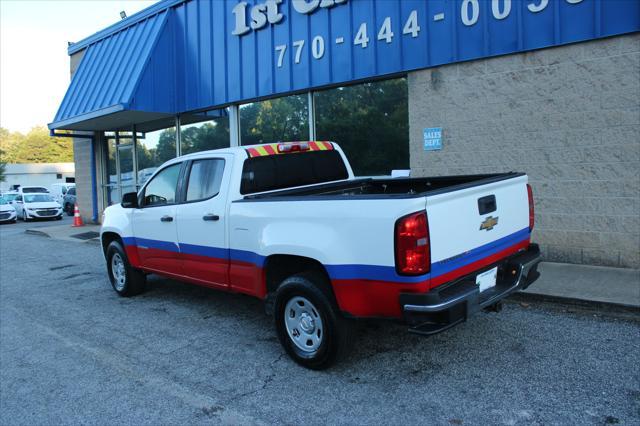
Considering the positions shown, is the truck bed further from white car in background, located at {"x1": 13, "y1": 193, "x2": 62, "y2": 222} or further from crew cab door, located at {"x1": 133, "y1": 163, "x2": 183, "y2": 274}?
white car in background, located at {"x1": 13, "y1": 193, "x2": 62, "y2": 222}

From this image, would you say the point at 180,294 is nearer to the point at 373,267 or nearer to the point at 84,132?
the point at 373,267

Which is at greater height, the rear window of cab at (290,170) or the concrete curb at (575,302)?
the rear window of cab at (290,170)

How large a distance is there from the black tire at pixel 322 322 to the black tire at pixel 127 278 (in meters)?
3.18

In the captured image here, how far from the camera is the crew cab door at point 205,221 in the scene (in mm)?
5113

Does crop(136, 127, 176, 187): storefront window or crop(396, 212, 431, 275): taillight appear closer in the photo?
crop(396, 212, 431, 275): taillight

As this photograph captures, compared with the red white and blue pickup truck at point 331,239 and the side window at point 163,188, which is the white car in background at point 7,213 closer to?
the side window at point 163,188

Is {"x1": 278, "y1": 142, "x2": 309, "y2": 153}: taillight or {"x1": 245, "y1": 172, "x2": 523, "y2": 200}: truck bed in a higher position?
{"x1": 278, "y1": 142, "x2": 309, "y2": 153}: taillight

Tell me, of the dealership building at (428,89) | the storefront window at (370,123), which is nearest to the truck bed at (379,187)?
the dealership building at (428,89)

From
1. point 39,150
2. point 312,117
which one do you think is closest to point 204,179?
point 312,117

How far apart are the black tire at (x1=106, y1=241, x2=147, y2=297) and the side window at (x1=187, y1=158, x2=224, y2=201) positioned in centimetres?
182

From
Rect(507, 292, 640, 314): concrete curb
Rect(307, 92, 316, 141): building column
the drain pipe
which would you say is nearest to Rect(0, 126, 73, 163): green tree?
the drain pipe

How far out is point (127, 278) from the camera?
684 cm

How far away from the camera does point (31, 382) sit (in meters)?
4.30

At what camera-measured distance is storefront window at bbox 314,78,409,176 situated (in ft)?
29.8
